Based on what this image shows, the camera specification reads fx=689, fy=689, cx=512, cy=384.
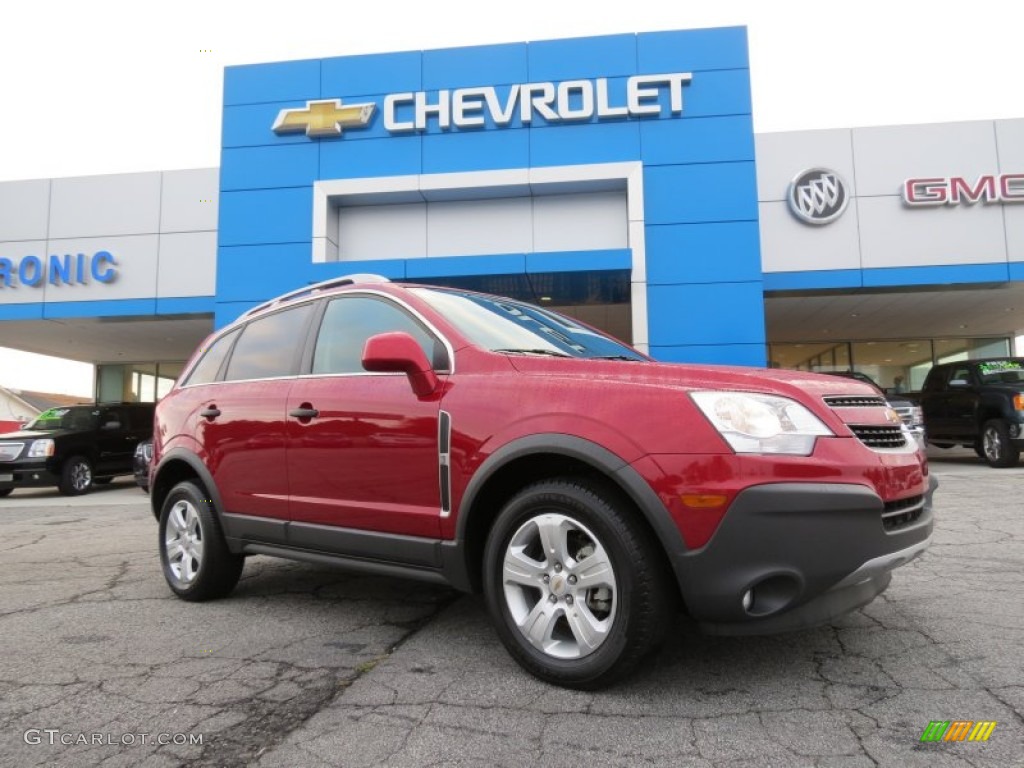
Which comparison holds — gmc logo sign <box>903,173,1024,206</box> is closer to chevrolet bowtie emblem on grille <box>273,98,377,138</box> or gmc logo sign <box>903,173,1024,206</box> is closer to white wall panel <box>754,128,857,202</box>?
white wall panel <box>754,128,857,202</box>

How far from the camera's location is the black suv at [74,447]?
11969 mm

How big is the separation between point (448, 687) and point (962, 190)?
52.5 ft

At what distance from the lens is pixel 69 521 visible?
869cm

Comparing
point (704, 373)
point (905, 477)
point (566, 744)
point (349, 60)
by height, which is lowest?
point (566, 744)

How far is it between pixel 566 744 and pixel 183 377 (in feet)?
12.6

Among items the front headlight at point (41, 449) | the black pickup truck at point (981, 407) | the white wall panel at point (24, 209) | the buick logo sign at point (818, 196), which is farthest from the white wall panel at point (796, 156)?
the white wall panel at point (24, 209)

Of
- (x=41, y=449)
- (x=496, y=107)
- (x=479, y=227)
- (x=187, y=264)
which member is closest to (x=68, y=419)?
(x=41, y=449)

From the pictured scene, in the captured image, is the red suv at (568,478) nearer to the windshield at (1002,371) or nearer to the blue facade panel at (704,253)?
the blue facade panel at (704,253)

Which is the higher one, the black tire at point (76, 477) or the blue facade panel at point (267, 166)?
the blue facade panel at point (267, 166)

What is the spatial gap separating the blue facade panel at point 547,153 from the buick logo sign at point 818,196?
2519mm

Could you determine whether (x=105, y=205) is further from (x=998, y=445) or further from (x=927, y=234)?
(x=998, y=445)

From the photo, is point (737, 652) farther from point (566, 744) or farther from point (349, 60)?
point (349, 60)

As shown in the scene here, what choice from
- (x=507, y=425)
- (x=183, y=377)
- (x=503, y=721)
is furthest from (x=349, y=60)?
(x=503, y=721)

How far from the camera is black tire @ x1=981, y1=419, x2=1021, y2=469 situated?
10.9 meters
